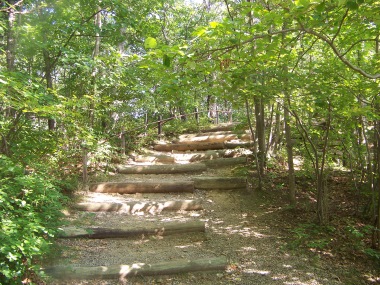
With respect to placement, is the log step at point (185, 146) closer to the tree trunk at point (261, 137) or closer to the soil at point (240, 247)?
the tree trunk at point (261, 137)

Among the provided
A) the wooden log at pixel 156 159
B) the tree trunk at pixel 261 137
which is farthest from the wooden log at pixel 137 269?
the wooden log at pixel 156 159

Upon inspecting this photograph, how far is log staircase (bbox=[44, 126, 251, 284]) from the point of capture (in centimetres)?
315

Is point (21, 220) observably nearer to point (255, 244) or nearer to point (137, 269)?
point (137, 269)

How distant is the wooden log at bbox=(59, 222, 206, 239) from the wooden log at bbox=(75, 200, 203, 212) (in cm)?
77

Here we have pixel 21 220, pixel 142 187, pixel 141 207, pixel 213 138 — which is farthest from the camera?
pixel 213 138

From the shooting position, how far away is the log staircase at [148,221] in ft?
10.3

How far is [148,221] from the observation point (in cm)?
436

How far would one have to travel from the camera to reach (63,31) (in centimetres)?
438

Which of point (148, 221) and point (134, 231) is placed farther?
point (148, 221)

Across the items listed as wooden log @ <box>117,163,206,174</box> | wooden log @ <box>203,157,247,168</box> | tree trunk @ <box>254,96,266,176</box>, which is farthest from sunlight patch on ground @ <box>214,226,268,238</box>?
wooden log @ <box>203,157,247,168</box>

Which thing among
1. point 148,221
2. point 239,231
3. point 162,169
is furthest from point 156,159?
point 239,231

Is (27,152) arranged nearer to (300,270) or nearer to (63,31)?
(63,31)

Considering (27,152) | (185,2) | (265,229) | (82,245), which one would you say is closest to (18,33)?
(27,152)

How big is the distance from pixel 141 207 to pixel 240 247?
75.8 inches
